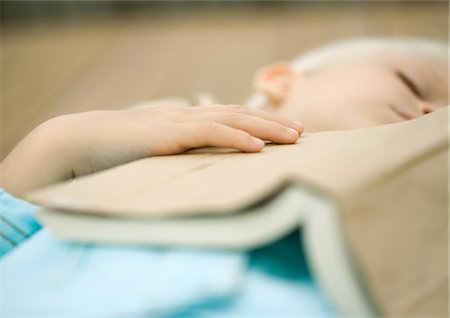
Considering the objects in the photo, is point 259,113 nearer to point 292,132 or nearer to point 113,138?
point 292,132

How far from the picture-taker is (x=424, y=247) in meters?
0.40

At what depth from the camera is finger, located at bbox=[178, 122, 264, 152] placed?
1.90ft

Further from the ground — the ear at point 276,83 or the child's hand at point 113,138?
the child's hand at point 113,138

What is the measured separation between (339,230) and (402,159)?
0.29 feet

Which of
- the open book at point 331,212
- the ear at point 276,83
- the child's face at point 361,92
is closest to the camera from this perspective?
the open book at point 331,212

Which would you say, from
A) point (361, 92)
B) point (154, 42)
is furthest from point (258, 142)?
point (154, 42)

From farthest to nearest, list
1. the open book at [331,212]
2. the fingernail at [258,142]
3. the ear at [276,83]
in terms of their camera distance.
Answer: the ear at [276,83]
the fingernail at [258,142]
the open book at [331,212]

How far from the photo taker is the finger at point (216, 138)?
0.58 metres

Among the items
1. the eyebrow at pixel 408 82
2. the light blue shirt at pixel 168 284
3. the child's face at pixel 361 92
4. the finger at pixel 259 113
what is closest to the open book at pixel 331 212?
the light blue shirt at pixel 168 284

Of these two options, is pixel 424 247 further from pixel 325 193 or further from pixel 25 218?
pixel 25 218

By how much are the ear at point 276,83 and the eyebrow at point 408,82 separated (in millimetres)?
200

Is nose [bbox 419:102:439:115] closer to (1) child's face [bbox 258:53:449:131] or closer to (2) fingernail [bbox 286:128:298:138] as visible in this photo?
(1) child's face [bbox 258:53:449:131]

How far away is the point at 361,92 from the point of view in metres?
0.91

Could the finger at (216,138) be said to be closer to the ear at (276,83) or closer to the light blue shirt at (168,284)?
the light blue shirt at (168,284)
